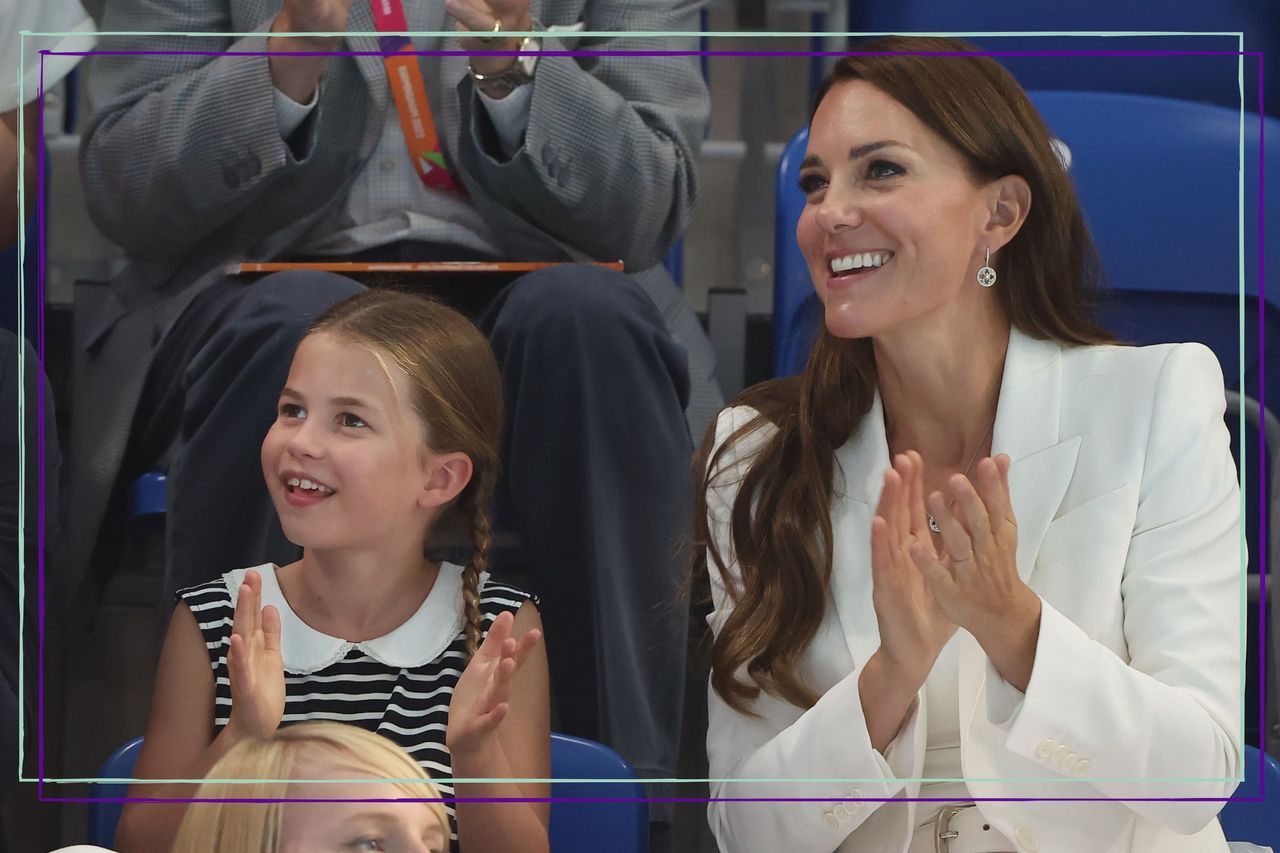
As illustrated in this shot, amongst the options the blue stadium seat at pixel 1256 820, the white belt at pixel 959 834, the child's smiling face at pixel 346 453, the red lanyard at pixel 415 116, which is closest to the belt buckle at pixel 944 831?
the white belt at pixel 959 834

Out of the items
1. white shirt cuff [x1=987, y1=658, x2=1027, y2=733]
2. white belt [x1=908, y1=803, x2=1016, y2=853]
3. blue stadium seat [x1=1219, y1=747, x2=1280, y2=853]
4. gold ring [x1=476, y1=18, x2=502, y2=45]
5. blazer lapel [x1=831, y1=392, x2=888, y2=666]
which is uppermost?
gold ring [x1=476, y1=18, x2=502, y2=45]

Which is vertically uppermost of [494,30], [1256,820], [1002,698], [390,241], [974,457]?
[494,30]

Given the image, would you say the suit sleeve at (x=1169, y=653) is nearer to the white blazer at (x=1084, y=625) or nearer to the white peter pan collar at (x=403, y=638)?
the white blazer at (x=1084, y=625)

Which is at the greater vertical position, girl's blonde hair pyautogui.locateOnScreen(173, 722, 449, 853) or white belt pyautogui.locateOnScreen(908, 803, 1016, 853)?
girl's blonde hair pyautogui.locateOnScreen(173, 722, 449, 853)

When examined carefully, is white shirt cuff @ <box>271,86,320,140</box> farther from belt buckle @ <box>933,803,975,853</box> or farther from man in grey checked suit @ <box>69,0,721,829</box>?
belt buckle @ <box>933,803,975,853</box>

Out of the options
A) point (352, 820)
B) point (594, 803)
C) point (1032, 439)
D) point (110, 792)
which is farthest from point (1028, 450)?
point (110, 792)

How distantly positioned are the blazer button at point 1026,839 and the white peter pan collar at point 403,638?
0.33m

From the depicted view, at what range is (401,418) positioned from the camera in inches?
30.1

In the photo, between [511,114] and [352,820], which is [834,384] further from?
[352,820]

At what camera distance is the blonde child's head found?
2.50 feet

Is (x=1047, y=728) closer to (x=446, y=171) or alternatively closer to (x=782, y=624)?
(x=782, y=624)

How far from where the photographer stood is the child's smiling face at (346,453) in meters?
0.76

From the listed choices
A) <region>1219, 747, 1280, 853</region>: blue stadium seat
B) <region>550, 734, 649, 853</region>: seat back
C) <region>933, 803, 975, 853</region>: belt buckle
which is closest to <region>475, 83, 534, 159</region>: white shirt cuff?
<region>550, 734, 649, 853</region>: seat back

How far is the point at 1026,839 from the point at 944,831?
5 centimetres
